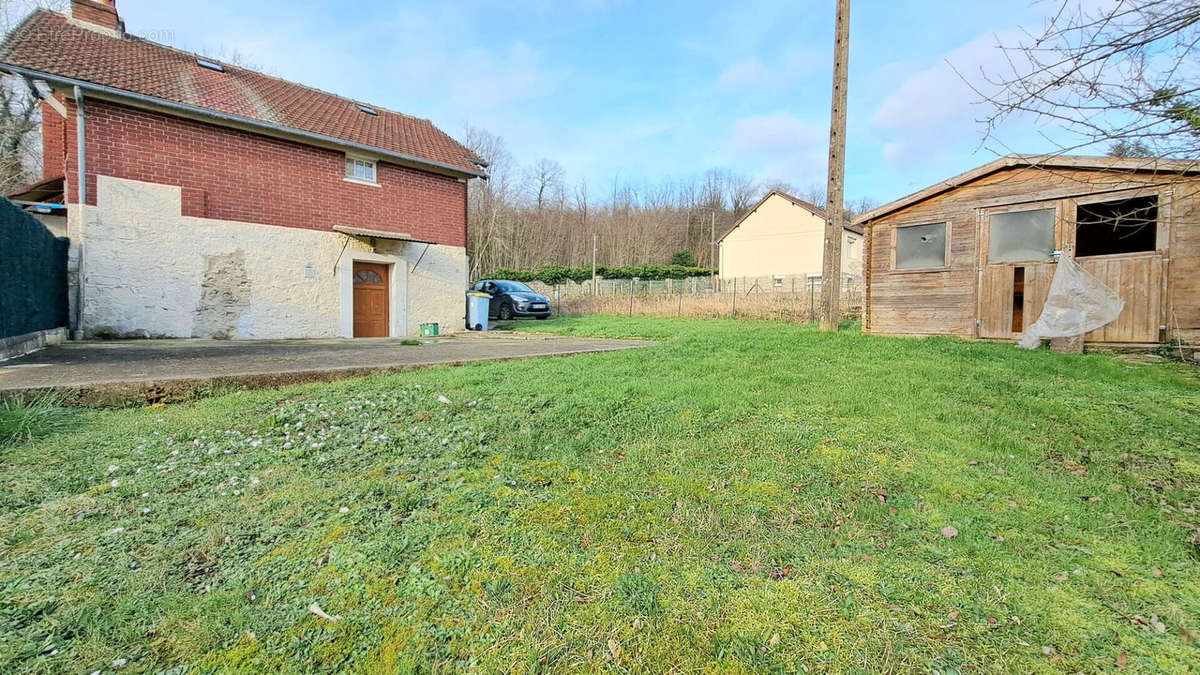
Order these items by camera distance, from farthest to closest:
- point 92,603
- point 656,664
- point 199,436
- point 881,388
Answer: point 881,388 < point 199,436 < point 92,603 < point 656,664

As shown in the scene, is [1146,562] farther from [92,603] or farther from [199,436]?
[199,436]

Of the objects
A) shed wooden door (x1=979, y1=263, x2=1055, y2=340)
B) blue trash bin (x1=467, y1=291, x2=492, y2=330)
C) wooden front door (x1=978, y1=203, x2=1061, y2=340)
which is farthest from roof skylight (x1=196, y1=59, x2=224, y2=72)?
shed wooden door (x1=979, y1=263, x2=1055, y2=340)

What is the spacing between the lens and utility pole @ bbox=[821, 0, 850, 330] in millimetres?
10344

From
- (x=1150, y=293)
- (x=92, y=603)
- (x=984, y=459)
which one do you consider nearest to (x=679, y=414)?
(x=984, y=459)

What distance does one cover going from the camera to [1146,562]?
2.17m

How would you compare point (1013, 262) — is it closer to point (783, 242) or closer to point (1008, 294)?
point (1008, 294)

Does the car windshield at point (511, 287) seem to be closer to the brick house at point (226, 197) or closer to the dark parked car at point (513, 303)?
the dark parked car at point (513, 303)

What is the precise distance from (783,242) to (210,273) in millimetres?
29826

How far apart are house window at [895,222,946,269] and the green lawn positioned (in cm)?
654

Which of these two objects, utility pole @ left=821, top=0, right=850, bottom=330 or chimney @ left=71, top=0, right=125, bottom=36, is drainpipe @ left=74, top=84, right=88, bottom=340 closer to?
chimney @ left=71, top=0, right=125, bottom=36

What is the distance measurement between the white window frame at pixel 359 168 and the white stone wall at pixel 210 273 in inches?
56.9

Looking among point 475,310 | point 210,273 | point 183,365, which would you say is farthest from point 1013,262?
point 210,273

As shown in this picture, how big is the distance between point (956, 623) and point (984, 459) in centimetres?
203

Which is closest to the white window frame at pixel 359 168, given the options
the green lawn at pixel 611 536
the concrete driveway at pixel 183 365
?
the concrete driveway at pixel 183 365
